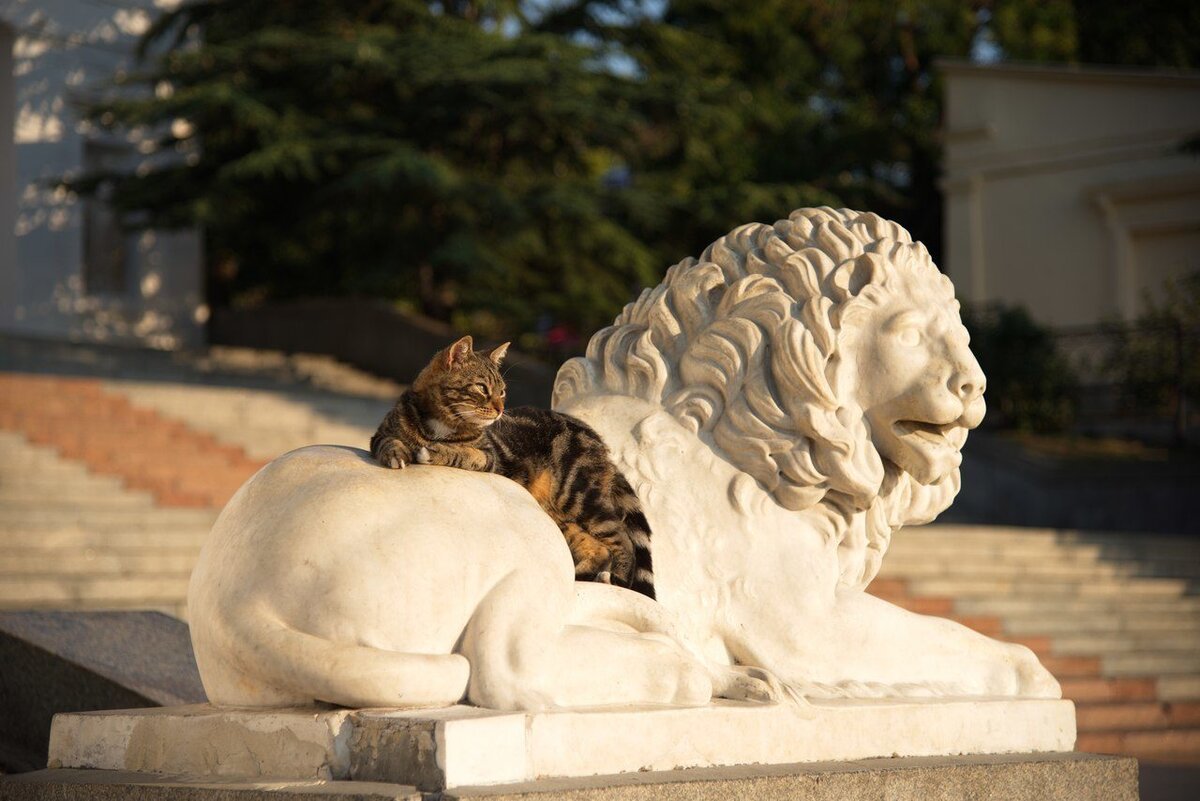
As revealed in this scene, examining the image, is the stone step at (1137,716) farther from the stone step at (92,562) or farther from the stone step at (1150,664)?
the stone step at (92,562)

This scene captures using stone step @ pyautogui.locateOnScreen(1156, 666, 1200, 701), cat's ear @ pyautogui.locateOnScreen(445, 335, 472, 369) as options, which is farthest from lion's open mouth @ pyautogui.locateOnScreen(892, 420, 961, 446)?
stone step @ pyautogui.locateOnScreen(1156, 666, 1200, 701)

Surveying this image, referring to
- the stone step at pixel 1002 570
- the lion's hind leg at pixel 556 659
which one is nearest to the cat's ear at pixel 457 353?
the lion's hind leg at pixel 556 659

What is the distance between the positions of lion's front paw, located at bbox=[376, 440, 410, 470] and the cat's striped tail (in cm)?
59

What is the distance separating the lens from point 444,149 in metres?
22.2

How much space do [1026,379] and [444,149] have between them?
8035 mm

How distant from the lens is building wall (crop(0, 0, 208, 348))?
2208cm

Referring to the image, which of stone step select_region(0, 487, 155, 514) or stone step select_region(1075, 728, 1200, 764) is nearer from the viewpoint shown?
stone step select_region(1075, 728, 1200, 764)

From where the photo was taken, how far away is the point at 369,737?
3564 mm

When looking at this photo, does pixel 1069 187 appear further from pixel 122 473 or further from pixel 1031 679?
pixel 1031 679

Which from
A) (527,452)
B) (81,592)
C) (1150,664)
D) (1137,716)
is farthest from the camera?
(1150,664)

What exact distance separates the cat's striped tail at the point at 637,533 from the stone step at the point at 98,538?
210 inches

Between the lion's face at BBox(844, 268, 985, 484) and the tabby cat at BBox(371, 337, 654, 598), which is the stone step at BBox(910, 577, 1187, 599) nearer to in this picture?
the lion's face at BBox(844, 268, 985, 484)

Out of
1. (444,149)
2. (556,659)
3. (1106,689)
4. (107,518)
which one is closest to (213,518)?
(107,518)

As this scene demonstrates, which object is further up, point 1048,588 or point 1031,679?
point 1031,679
